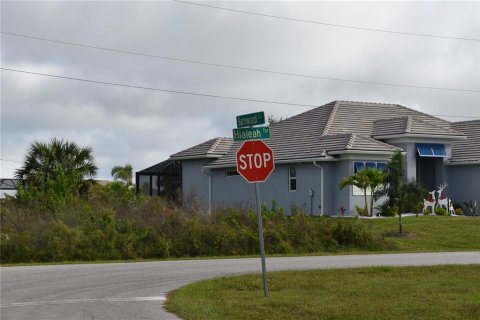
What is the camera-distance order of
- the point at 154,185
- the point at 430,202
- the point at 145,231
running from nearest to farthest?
1. the point at 145,231
2. the point at 430,202
3. the point at 154,185

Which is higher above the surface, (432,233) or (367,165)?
(367,165)

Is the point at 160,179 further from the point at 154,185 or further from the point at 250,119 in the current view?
the point at 250,119

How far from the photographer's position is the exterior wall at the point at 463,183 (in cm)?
4444

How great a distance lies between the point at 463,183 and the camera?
148ft

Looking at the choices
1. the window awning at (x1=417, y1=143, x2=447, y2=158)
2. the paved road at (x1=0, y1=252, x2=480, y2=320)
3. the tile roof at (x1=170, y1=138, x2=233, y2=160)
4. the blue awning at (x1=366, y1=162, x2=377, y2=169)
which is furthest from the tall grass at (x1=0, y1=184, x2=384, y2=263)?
the tile roof at (x1=170, y1=138, x2=233, y2=160)

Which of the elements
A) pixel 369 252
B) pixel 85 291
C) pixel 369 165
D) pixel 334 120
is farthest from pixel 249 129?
pixel 334 120

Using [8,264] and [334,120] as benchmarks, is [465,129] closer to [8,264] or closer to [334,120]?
[334,120]

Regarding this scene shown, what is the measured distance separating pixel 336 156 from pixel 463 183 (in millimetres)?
8511

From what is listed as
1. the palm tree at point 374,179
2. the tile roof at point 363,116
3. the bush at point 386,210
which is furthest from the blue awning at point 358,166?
the tile roof at point 363,116

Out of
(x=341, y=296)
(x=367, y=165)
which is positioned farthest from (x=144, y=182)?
(x=341, y=296)

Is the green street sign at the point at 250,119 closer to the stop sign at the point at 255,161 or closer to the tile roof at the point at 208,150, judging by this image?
the stop sign at the point at 255,161

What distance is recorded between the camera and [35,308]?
547 inches

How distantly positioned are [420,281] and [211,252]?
37.3 feet

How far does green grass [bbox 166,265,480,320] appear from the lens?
13070 mm
